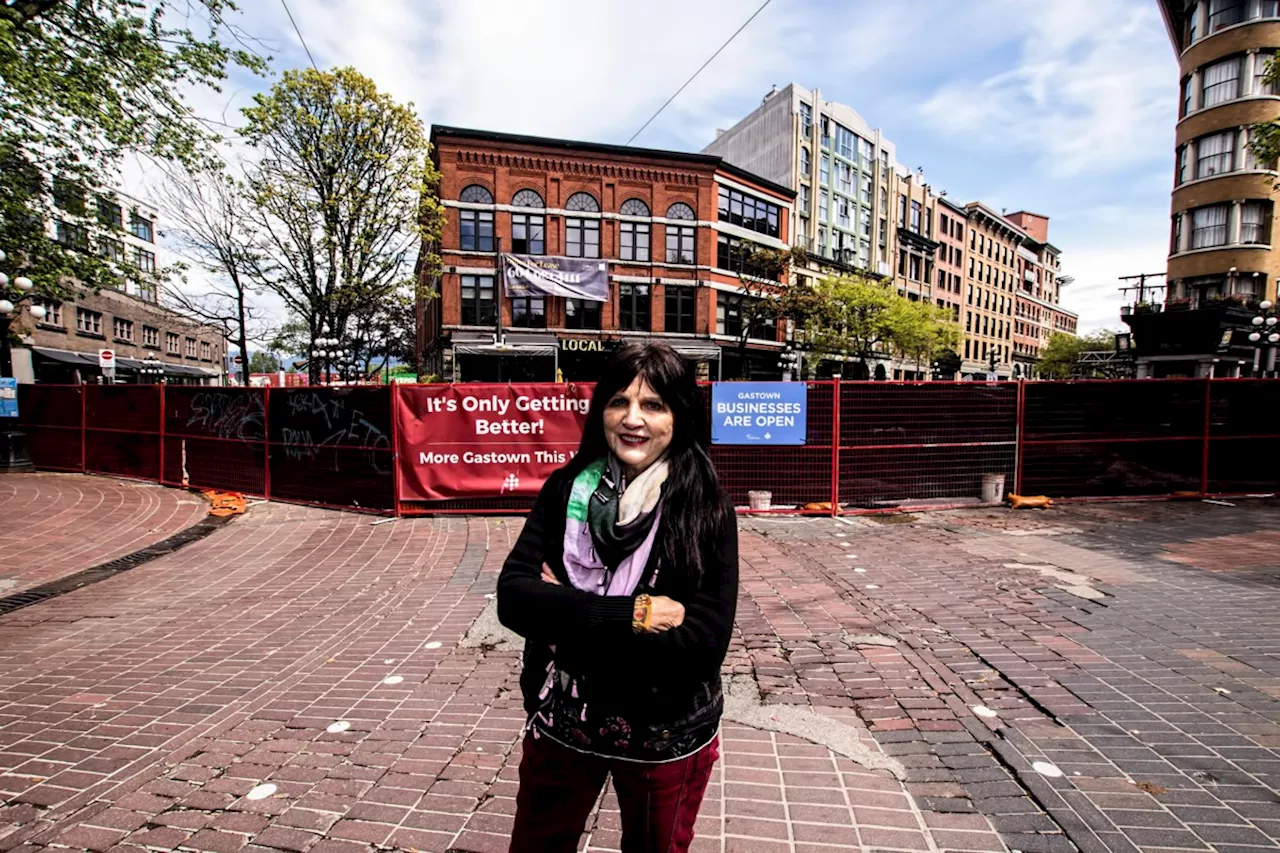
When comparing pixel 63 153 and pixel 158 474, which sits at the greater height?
pixel 63 153

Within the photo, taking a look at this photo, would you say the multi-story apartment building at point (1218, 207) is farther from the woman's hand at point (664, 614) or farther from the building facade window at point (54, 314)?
the building facade window at point (54, 314)

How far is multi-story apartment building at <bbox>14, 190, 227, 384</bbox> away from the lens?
14.6 metres

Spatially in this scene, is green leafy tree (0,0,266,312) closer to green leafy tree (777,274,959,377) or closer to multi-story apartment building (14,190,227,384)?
multi-story apartment building (14,190,227,384)

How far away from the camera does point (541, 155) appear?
1250 inches

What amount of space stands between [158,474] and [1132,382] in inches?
665

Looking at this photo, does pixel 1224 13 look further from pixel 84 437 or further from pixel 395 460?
pixel 84 437

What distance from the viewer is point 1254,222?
2445 centimetres

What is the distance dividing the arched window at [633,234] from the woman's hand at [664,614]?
33.9 meters

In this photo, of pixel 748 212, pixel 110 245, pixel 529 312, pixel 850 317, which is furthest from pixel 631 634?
pixel 748 212

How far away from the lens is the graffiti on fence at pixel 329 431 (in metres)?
8.79

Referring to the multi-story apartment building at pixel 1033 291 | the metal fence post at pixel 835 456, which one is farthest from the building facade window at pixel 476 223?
the multi-story apartment building at pixel 1033 291

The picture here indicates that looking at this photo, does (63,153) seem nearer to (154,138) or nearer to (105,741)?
(154,138)

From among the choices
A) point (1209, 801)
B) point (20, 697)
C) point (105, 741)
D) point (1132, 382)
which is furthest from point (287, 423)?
point (1132, 382)

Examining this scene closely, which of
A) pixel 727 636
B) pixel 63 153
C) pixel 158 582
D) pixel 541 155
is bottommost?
pixel 158 582
